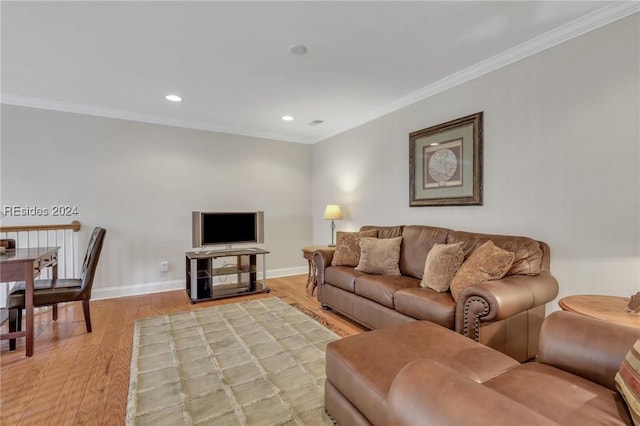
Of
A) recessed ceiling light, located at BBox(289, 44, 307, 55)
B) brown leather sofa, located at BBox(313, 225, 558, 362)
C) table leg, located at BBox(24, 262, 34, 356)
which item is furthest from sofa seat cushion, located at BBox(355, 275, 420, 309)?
table leg, located at BBox(24, 262, 34, 356)

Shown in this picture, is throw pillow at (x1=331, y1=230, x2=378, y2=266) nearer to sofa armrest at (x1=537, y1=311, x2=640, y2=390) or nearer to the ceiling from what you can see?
the ceiling

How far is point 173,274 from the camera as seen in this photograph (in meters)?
4.36

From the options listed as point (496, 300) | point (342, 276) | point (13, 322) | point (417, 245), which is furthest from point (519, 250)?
point (13, 322)

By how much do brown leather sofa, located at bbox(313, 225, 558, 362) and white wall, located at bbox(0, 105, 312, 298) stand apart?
7.85ft

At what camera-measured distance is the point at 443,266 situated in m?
2.46

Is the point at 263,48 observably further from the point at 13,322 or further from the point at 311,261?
the point at 13,322

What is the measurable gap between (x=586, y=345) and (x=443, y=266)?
121 centimetres

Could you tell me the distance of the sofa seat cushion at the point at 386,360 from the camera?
125 cm

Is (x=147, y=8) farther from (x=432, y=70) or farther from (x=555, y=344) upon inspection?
(x=555, y=344)

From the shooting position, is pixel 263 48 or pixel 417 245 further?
pixel 417 245

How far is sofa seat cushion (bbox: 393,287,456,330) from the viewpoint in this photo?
2.09m

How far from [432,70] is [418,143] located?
2.62 feet

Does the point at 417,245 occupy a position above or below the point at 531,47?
below

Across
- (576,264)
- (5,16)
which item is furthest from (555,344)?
(5,16)
